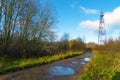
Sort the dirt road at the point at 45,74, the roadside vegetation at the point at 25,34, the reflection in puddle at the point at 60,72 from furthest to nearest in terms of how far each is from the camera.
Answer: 1. the roadside vegetation at the point at 25,34
2. the reflection in puddle at the point at 60,72
3. the dirt road at the point at 45,74

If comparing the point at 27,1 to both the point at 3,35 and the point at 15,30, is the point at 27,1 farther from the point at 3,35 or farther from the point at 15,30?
the point at 3,35

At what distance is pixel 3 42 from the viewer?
2678cm

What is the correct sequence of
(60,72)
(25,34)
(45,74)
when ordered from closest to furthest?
(45,74) < (60,72) < (25,34)

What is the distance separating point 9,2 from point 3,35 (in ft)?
15.8

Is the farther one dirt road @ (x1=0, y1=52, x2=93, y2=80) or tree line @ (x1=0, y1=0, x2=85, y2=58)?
tree line @ (x1=0, y1=0, x2=85, y2=58)

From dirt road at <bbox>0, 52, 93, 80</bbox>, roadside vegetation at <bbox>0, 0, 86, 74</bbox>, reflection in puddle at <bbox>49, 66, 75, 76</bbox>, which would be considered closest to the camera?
dirt road at <bbox>0, 52, 93, 80</bbox>

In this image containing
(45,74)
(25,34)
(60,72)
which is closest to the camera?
(45,74)

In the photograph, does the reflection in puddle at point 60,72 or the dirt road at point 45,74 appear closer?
the dirt road at point 45,74

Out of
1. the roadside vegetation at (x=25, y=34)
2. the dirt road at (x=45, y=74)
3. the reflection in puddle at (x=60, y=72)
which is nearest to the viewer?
the dirt road at (x=45, y=74)

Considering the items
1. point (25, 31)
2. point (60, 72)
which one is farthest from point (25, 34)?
point (60, 72)

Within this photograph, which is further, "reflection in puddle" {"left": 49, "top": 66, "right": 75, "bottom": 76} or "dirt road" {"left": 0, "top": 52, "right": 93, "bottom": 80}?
"reflection in puddle" {"left": 49, "top": 66, "right": 75, "bottom": 76}

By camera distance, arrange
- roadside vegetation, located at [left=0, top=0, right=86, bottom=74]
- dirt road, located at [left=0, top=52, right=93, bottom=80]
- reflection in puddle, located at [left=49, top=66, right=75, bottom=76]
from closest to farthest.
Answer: dirt road, located at [left=0, top=52, right=93, bottom=80]
reflection in puddle, located at [left=49, top=66, right=75, bottom=76]
roadside vegetation, located at [left=0, top=0, right=86, bottom=74]

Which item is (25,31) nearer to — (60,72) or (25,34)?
(25,34)

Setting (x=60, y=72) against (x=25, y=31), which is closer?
(x=60, y=72)
